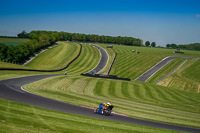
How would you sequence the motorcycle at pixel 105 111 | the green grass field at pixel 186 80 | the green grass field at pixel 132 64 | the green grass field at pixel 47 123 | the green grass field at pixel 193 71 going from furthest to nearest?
1. the green grass field at pixel 132 64
2. the green grass field at pixel 193 71
3. the green grass field at pixel 186 80
4. the motorcycle at pixel 105 111
5. the green grass field at pixel 47 123

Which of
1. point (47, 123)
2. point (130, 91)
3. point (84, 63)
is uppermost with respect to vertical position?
point (84, 63)

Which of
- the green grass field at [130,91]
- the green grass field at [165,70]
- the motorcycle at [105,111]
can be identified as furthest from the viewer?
the green grass field at [165,70]

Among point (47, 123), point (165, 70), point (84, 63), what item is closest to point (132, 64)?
point (165, 70)

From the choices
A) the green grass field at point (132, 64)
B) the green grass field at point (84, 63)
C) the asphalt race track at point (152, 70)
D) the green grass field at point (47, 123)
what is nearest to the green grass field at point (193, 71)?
the asphalt race track at point (152, 70)

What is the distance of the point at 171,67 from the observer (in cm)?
8750

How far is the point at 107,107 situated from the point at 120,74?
5955 cm

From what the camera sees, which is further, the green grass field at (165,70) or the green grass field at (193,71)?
the green grass field at (165,70)

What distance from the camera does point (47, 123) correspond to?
55.7ft

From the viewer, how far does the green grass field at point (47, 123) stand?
1531 centimetres

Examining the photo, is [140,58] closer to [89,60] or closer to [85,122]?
[89,60]

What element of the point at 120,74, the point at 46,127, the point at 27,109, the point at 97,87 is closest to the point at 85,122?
the point at 46,127

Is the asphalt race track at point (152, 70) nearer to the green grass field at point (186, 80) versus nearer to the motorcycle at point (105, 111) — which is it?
the green grass field at point (186, 80)

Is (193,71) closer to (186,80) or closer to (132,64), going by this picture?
(186,80)

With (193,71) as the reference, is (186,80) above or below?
below
